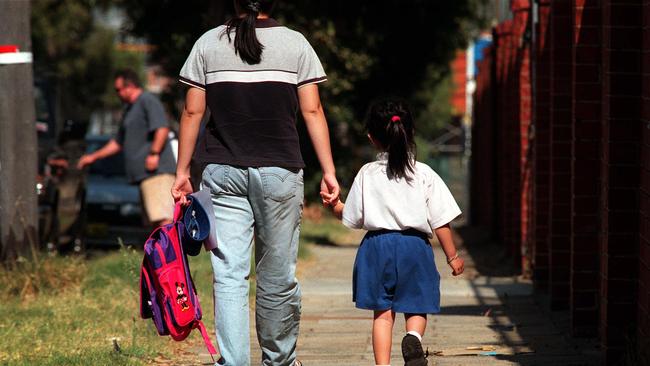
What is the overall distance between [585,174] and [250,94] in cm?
277

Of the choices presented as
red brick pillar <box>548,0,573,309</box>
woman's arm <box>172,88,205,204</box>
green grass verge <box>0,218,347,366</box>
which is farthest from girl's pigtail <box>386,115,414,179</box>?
red brick pillar <box>548,0,573,309</box>

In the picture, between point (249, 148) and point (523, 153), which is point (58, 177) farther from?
point (249, 148)

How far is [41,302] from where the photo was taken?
29.0ft

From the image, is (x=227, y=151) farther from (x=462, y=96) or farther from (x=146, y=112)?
(x=462, y=96)

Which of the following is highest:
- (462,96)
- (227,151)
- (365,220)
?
(227,151)

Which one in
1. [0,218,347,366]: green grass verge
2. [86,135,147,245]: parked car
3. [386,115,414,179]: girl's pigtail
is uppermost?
[386,115,414,179]: girl's pigtail

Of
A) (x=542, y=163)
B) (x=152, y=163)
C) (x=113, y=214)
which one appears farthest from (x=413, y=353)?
(x=113, y=214)

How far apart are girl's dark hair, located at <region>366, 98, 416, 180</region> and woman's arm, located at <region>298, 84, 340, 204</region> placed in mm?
347

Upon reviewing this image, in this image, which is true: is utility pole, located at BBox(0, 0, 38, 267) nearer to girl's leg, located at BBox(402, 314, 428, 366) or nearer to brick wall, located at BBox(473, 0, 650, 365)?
brick wall, located at BBox(473, 0, 650, 365)

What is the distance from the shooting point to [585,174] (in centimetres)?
754

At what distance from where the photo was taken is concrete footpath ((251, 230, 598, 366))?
6926 millimetres

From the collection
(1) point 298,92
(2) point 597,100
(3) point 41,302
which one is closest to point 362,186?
(1) point 298,92

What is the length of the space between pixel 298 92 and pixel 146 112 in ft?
14.6

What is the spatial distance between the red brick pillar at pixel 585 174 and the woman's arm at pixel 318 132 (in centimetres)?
234
